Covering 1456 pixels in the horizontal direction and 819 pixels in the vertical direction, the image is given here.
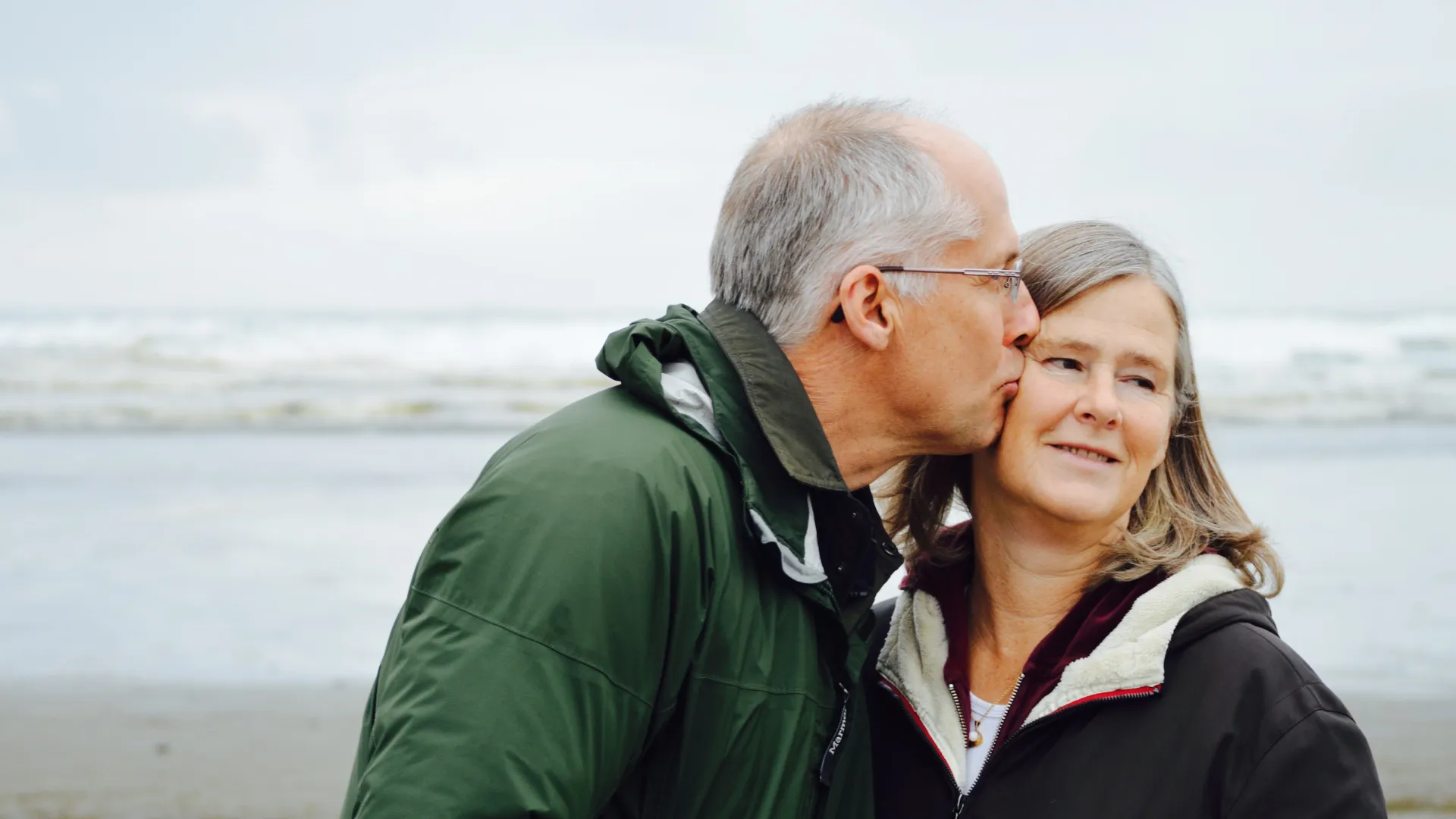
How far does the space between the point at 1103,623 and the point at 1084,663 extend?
0.14 meters

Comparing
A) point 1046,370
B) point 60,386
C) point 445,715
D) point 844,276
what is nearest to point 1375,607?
point 1046,370

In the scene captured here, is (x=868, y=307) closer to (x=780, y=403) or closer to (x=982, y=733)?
(x=780, y=403)

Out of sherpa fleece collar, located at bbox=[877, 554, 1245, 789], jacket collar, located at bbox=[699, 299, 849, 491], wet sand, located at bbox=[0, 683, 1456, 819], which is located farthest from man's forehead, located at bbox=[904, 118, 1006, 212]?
wet sand, located at bbox=[0, 683, 1456, 819]

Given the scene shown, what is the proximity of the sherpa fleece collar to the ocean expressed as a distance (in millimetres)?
5149

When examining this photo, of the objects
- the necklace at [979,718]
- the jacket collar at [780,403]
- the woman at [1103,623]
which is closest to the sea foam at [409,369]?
the woman at [1103,623]

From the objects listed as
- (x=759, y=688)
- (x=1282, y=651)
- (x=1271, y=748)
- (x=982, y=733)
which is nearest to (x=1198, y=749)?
(x=1271, y=748)

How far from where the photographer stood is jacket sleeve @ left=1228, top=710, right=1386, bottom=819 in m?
2.21

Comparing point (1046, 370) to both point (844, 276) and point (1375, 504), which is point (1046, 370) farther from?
point (1375, 504)

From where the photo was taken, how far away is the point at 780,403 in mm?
2389

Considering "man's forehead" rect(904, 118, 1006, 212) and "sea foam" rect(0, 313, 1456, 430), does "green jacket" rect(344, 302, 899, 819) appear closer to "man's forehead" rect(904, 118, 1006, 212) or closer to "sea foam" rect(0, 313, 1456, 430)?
"man's forehead" rect(904, 118, 1006, 212)

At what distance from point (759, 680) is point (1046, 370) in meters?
0.98

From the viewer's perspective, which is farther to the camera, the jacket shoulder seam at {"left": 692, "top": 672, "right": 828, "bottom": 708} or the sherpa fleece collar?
the sherpa fleece collar

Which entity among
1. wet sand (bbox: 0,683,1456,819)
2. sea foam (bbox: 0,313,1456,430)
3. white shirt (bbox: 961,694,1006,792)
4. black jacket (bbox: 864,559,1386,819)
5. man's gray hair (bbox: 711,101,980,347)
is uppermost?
man's gray hair (bbox: 711,101,980,347)

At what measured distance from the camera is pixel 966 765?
265cm
